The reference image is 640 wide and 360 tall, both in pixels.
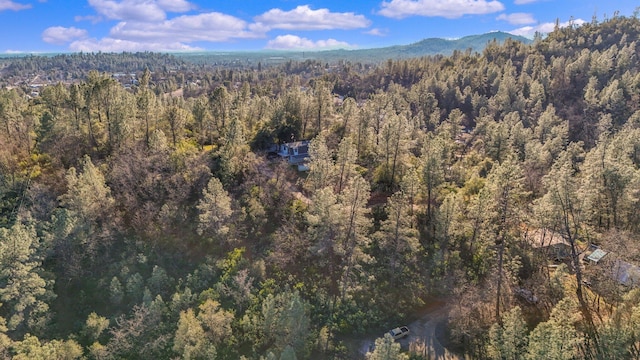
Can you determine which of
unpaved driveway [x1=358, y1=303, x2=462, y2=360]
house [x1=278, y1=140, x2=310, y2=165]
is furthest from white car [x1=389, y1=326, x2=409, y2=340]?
house [x1=278, y1=140, x2=310, y2=165]

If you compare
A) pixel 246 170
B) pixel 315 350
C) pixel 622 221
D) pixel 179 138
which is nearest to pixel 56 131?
pixel 179 138

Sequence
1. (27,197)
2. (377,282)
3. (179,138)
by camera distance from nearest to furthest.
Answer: (377,282)
(27,197)
(179,138)

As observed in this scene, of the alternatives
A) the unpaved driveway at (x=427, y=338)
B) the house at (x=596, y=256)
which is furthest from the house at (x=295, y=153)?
the house at (x=596, y=256)

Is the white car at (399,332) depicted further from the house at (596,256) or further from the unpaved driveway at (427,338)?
the house at (596,256)

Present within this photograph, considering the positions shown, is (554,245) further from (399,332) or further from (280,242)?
(280,242)

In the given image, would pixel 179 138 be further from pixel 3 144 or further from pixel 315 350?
pixel 315 350

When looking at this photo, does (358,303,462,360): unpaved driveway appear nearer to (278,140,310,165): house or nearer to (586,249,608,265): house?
(586,249,608,265): house
